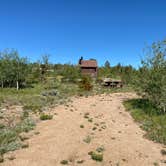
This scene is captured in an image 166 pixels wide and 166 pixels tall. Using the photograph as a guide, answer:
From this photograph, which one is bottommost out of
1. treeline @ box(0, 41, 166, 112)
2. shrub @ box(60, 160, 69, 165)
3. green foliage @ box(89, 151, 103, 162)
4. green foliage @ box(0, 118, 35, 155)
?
shrub @ box(60, 160, 69, 165)

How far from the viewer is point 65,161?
19.8ft

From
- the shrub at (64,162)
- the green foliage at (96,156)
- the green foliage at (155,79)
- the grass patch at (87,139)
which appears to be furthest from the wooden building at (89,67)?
the shrub at (64,162)

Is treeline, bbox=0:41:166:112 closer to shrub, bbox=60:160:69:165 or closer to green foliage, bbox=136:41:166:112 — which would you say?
green foliage, bbox=136:41:166:112

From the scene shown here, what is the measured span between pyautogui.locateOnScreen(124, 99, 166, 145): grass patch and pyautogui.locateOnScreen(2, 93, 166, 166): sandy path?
1.30 feet

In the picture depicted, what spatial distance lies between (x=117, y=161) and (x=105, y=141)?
1575 mm

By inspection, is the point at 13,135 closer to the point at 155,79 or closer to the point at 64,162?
the point at 64,162

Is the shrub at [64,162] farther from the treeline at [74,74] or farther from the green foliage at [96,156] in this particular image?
the treeline at [74,74]

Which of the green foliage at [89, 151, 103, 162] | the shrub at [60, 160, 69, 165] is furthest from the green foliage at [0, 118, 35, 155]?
the green foliage at [89, 151, 103, 162]

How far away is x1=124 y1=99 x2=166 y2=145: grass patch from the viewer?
8.46 metres

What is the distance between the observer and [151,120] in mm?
10797

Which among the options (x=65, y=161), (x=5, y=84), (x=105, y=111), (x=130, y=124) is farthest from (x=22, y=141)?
(x=5, y=84)

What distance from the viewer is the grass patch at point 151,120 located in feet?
27.8

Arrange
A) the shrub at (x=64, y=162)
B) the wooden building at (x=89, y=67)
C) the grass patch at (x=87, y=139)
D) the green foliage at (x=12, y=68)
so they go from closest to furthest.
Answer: the shrub at (x=64, y=162)
the grass patch at (x=87, y=139)
the green foliage at (x=12, y=68)
the wooden building at (x=89, y=67)

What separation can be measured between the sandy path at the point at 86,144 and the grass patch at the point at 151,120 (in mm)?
397
